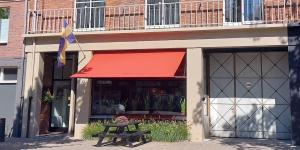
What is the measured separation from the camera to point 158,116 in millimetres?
15719

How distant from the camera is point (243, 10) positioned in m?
15.2

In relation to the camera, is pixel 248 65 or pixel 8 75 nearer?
pixel 248 65

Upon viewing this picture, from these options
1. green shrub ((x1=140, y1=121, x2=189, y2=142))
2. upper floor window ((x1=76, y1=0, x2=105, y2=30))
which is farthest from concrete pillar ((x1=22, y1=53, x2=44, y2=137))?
green shrub ((x1=140, y1=121, x2=189, y2=142))

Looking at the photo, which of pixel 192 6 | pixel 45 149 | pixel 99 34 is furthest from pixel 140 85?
pixel 45 149

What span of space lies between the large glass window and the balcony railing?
236cm

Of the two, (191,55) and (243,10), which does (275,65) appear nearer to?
(243,10)

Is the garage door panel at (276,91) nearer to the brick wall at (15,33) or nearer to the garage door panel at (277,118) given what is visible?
the garage door panel at (277,118)

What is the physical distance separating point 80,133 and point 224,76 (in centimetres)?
653

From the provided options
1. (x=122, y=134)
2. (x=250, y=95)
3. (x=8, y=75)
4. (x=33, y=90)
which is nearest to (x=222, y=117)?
(x=250, y=95)

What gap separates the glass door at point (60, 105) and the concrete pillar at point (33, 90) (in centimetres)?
191

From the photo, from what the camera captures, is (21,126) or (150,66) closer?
(150,66)

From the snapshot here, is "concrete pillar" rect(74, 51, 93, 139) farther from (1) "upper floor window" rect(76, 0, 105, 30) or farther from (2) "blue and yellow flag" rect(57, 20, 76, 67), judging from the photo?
(1) "upper floor window" rect(76, 0, 105, 30)

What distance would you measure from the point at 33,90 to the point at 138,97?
182 inches

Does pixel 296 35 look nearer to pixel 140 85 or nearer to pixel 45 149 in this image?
pixel 140 85
